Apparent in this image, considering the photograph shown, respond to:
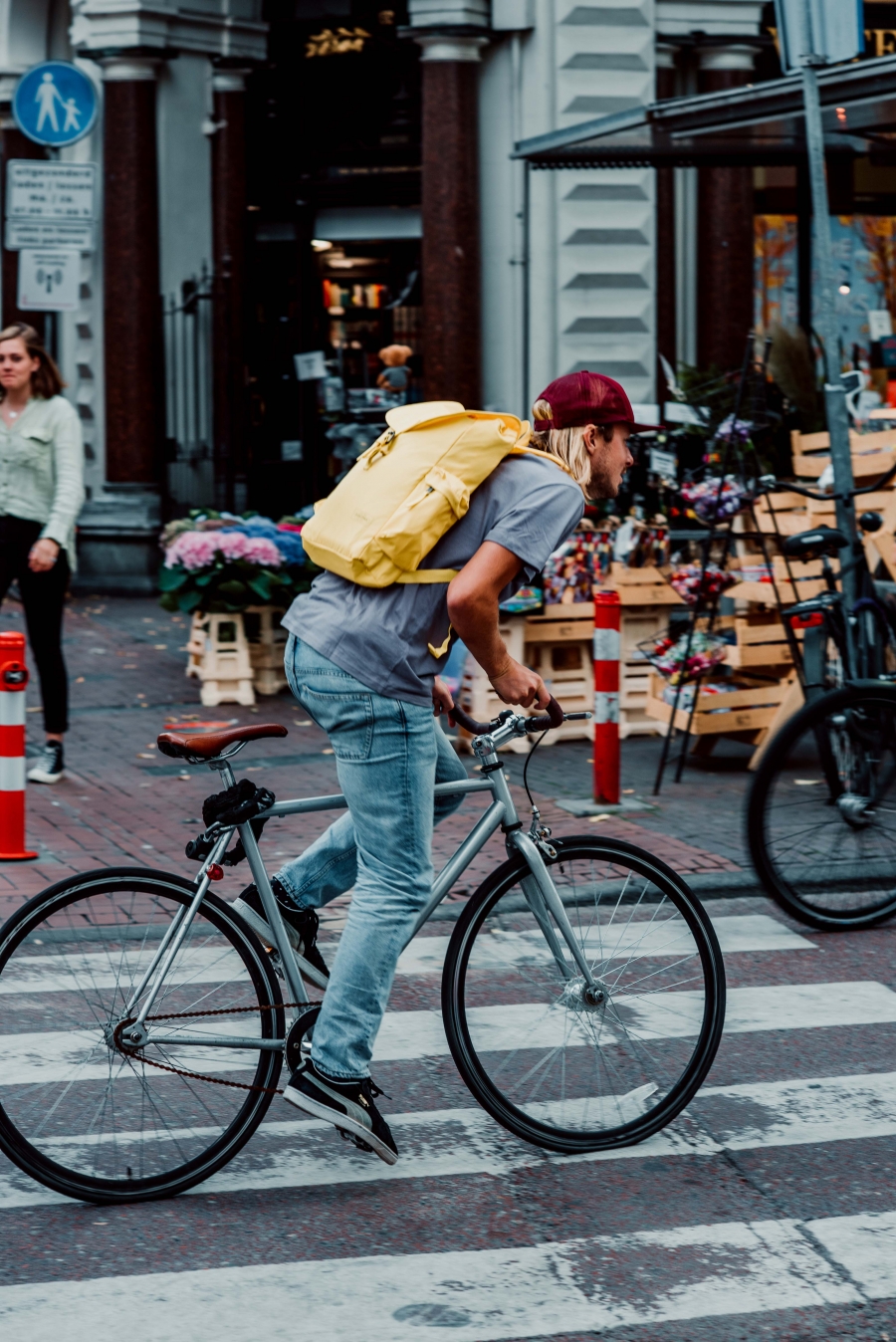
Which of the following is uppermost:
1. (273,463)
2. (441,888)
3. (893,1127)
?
(273,463)

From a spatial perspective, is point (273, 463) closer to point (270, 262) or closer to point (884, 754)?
point (270, 262)

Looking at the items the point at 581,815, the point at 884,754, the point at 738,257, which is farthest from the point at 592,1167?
the point at 738,257

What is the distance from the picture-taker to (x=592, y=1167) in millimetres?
4254

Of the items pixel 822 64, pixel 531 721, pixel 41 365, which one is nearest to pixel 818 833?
pixel 531 721

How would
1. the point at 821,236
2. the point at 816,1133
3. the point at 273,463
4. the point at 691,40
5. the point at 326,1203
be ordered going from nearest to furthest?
the point at 326,1203 < the point at 816,1133 < the point at 821,236 < the point at 691,40 < the point at 273,463

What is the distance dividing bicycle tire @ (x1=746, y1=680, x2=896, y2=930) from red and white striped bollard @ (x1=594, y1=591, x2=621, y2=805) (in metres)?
1.59

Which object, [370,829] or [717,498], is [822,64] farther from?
[370,829]

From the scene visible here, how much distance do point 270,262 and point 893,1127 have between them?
42.0 ft

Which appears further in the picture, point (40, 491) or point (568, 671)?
point (568, 671)

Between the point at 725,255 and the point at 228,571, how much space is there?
6.62 metres

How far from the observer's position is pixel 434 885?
4168mm

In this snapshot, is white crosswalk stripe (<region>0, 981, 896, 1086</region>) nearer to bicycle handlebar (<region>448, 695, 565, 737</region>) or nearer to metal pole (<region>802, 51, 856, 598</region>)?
bicycle handlebar (<region>448, 695, 565, 737</region>)

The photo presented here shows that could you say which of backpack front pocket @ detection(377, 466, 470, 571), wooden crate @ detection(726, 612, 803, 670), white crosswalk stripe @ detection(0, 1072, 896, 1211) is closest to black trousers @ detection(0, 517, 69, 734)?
wooden crate @ detection(726, 612, 803, 670)

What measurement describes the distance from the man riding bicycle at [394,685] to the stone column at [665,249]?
1096 cm
